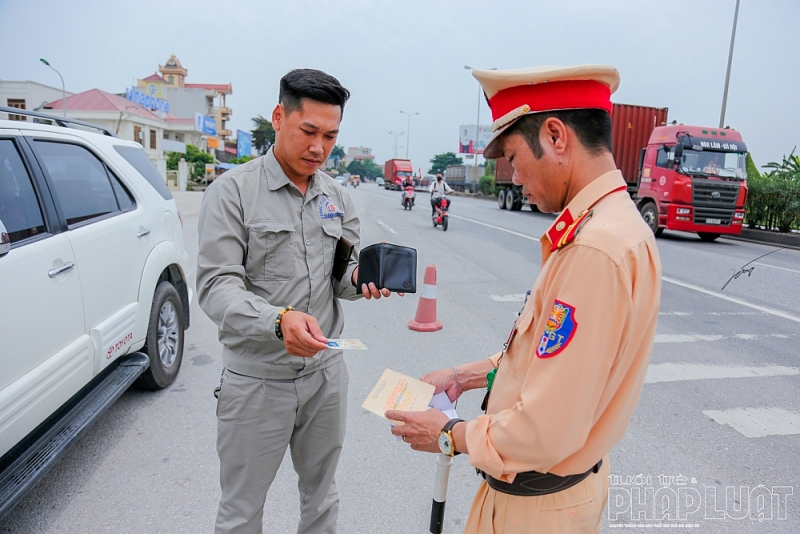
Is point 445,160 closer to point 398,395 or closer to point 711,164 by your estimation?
point 711,164

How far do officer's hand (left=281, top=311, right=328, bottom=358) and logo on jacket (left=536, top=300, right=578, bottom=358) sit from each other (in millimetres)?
760

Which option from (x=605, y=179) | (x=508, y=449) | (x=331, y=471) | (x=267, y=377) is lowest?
(x=331, y=471)

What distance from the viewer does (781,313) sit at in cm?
686

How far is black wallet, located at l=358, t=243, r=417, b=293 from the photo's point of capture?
2.21m

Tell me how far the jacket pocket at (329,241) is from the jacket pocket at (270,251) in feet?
0.52

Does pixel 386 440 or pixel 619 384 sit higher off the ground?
pixel 619 384

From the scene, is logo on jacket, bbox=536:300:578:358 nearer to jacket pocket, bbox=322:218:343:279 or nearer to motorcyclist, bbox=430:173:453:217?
jacket pocket, bbox=322:218:343:279

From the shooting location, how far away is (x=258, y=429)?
204 cm

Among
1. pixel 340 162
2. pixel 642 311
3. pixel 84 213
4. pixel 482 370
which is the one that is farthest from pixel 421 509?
pixel 340 162

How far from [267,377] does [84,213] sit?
6.34 feet

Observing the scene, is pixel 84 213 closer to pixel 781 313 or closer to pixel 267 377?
pixel 267 377

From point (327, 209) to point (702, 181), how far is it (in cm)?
1446

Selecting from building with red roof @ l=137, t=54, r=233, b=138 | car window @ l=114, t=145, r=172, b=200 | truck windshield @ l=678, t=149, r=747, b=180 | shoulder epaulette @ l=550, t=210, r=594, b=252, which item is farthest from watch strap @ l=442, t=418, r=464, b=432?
building with red roof @ l=137, t=54, r=233, b=138

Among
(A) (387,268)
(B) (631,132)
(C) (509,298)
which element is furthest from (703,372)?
(B) (631,132)
